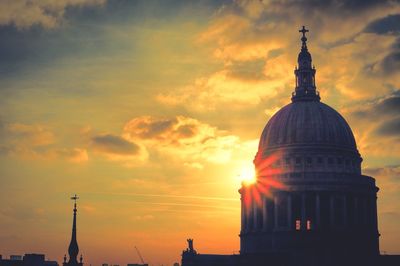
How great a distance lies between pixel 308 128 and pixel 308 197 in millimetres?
16630

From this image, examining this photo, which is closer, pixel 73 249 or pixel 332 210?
pixel 73 249

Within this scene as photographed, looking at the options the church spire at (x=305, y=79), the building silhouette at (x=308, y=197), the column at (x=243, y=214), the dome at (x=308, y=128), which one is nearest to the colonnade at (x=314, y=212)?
the building silhouette at (x=308, y=197)

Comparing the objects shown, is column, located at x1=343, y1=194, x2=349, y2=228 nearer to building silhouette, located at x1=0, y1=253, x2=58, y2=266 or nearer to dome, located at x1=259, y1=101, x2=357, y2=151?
dome, located at x1=259, y1=101, x2=357, y2=151

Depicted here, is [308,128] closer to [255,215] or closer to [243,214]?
[255,215]

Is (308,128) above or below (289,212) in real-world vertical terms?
above

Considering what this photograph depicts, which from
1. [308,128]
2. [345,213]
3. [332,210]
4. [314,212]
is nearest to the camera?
[332,210]

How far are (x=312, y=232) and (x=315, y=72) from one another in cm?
4449

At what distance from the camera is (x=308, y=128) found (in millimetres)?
163000

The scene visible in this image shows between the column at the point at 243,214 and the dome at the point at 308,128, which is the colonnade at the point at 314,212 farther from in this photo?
the dome at the point at 308,128

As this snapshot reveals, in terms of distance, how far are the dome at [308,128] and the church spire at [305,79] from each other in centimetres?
242

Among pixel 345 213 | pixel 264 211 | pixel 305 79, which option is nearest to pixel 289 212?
pixel 264 211

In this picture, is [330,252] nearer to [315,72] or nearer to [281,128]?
[281,128]

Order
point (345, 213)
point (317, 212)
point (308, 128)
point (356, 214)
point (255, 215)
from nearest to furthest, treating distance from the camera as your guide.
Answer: point (317, 212) → point (345, 213) → point (356, 214) → point (255, 215) → point (308, 128)

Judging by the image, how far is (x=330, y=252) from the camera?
144875mm
